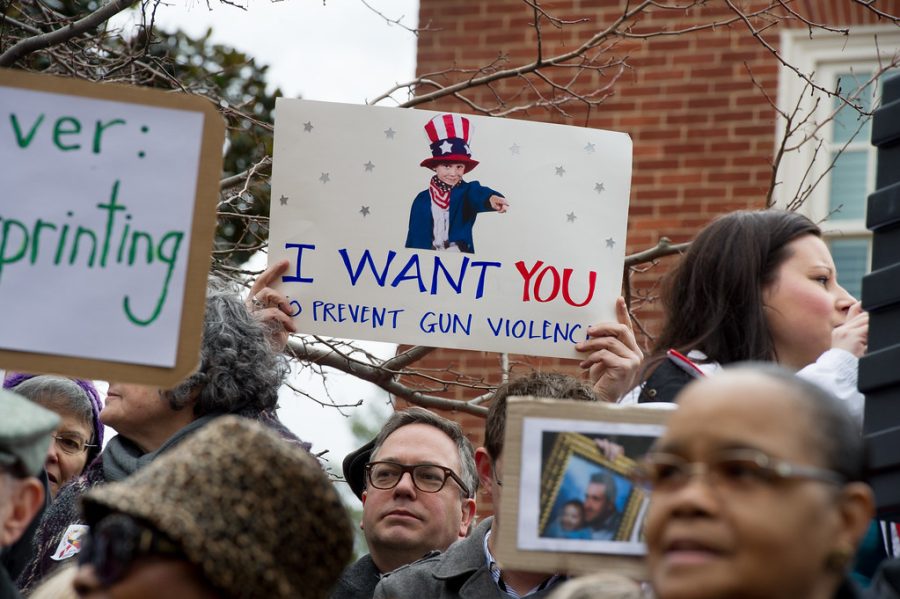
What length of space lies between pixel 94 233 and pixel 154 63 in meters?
3.40

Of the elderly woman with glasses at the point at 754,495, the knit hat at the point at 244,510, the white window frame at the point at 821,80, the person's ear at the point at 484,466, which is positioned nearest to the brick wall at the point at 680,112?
the white window frame at the point at 821,80

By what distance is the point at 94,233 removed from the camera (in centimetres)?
329

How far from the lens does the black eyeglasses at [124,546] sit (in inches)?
97.0

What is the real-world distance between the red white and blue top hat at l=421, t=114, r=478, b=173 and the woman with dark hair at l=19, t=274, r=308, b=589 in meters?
0.81

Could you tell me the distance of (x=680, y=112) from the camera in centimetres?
891

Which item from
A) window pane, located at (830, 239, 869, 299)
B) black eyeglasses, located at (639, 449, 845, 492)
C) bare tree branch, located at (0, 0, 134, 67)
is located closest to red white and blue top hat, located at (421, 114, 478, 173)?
bare tree branch, located at (0, 0, 134, 67)

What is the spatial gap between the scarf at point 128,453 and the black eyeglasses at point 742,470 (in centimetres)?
207

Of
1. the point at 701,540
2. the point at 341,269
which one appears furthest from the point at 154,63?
the point at 701,540

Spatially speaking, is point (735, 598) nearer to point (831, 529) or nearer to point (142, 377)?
point (831, 529)

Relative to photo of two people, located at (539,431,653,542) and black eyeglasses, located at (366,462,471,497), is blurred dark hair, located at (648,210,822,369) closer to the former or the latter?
photo of two people, located at (539,431,653,542)

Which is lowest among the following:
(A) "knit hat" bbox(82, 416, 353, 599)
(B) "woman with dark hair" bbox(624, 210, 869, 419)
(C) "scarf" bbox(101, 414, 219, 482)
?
(C) "scarf" bbox(101, 414, 219, 482)

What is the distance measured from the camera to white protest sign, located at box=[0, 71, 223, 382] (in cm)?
323

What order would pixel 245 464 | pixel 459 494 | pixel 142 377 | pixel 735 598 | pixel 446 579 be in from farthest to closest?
1. pixel 459 494
2. pixel 446 579
3. pixel 142 377
4. pixel 245 464
5. pixel 735 598

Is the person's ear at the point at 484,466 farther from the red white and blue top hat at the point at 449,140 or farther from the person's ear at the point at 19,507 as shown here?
the person's ear at the point at 19,507
